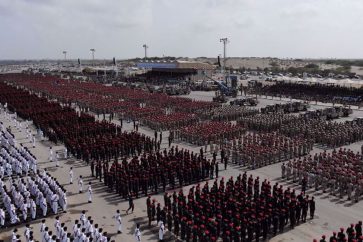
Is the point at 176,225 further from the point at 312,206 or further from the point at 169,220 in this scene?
the point at 312,206

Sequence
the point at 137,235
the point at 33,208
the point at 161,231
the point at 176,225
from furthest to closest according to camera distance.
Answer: the point at 33,208, the point at 176,225, the point at 161,231, the point at 137,235

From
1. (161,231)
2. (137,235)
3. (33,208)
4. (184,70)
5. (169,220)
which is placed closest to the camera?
(137,235)

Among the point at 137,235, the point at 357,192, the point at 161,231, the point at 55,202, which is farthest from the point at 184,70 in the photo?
the point at 137,235

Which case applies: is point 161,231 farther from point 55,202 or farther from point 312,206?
point 312,206

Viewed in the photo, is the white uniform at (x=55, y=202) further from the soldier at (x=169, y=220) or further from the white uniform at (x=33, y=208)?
the soldier at (x=169, y=220)

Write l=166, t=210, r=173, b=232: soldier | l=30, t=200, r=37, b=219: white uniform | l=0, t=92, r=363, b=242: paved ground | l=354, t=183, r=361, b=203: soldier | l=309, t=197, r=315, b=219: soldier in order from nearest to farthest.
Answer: l=0, t=92, r=363, b=242: paved ground
l=166, t=210, r=173, b=232: soldier
l=309, t=197, r=315, b=219: soldier
l=30, t=200, r=37, b=219: white uniform
l=354, t=183, r=361, b=203: soldier

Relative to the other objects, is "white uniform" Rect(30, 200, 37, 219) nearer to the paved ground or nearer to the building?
the paved ground

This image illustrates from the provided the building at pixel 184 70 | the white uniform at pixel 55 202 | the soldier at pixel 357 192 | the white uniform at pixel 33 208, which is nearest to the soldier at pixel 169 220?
the white uniform at pixel 55 202

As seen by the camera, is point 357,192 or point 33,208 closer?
point 33,208

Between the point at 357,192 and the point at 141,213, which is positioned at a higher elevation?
the point at 357,192

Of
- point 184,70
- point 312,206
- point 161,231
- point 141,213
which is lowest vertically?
point 141,213

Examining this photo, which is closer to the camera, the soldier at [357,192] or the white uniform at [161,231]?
the white uniform at [161,231]

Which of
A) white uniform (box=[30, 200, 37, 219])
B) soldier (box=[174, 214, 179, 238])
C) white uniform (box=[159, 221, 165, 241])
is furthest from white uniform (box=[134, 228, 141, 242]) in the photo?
white uniform (box=[30, 200, 37, 219])

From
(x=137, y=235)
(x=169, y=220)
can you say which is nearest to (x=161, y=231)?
(x=169, y=220)
